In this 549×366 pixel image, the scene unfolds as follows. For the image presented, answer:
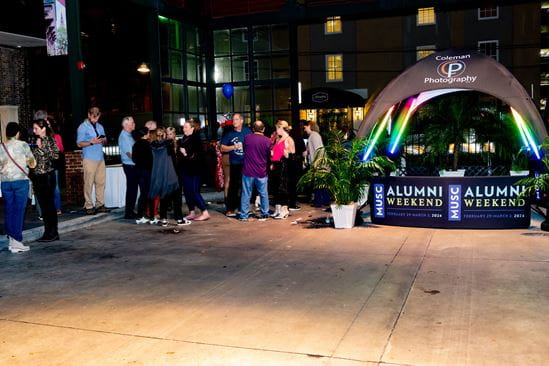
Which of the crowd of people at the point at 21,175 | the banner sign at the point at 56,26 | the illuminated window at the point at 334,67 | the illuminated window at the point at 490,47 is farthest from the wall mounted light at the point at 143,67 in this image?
the illuminated window at the point at 490,47

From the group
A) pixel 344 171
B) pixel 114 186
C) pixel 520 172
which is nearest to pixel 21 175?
pixel 114 186

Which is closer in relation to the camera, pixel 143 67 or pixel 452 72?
pixel 452 72

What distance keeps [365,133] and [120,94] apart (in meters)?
11.6

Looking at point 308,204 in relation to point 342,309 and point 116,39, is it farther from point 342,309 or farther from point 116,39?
point 116,39

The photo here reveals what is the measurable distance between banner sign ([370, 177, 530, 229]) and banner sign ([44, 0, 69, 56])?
7.51m

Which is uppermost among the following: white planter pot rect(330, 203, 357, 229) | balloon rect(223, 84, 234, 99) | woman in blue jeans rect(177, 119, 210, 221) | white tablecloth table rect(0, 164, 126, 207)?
balloon rect(223, 84, 234, 99)

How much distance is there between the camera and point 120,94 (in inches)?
769

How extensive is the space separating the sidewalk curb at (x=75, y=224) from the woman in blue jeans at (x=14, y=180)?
0.48m

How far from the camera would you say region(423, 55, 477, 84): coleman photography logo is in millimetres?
9953

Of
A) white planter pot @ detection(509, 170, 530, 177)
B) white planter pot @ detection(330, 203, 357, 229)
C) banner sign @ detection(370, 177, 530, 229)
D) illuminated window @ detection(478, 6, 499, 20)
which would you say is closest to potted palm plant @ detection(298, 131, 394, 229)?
white planter pot @ detection(330, 203, 357, 229)

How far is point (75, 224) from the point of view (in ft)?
33.9

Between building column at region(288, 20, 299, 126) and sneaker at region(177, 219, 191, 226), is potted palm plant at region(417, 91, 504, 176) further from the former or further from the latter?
building column at region(288, 20, 299, 126)

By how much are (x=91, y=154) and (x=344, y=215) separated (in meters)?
5.15

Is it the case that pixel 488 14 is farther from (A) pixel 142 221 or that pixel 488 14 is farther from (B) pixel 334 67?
(A) pixel 142 221
